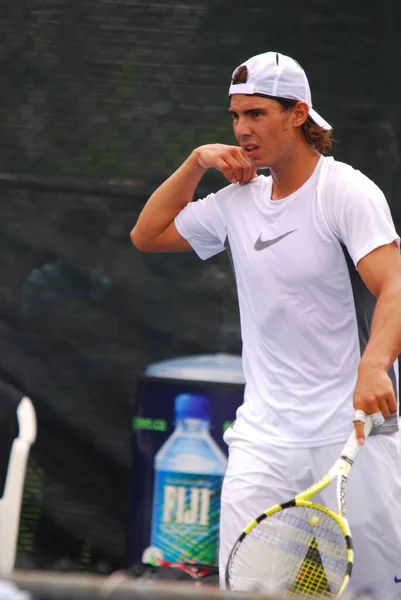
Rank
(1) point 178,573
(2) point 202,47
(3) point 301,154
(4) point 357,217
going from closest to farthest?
(4) point 357,217, (3) point 301,154, (1) point 178,573, (2) point 202,47

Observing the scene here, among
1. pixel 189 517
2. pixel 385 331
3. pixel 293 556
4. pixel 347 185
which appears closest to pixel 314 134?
pixel 347 185

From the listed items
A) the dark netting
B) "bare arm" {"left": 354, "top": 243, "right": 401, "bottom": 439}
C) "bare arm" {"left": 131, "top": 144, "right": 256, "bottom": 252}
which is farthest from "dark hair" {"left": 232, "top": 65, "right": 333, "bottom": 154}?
the dark netting

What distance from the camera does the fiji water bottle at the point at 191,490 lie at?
398 cm

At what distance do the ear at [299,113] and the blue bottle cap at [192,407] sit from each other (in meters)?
1.19

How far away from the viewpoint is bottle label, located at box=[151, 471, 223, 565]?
397 cm

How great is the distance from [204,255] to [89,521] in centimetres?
140

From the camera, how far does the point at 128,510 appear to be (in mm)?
4270

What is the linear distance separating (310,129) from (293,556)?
3.45 feet

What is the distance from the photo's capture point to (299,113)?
122 inches

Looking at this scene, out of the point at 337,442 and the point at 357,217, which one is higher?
the point at 357,217

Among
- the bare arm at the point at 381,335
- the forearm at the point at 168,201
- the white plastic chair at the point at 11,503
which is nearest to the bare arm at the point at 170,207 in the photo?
the forearm at the point at 168,201

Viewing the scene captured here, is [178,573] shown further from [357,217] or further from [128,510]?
[357,217]

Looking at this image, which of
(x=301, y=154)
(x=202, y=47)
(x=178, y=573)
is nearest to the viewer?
(x=301, y=154)

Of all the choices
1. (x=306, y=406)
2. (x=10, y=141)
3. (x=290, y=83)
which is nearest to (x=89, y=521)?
(x=10, y=141)
